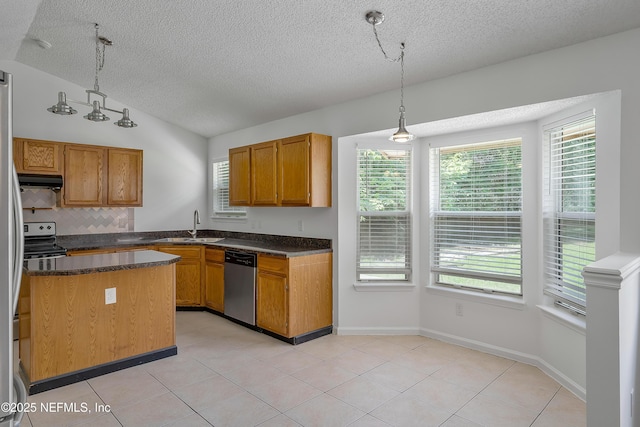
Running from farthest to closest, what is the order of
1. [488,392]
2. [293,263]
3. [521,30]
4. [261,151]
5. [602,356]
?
[261,151], [293,263], [488,392], [521,30], [602,356]

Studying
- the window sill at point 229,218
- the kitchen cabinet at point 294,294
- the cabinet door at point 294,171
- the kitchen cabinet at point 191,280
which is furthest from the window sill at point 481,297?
the kitchen cabinet at point 191,280

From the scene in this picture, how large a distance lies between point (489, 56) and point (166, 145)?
15.5 feet

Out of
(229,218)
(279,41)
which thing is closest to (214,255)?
(229,218)

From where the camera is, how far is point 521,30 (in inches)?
103

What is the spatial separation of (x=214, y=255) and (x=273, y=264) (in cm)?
128

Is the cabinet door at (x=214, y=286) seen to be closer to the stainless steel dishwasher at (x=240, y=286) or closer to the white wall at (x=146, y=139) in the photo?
the stainless steel dishwasher at (x=240, y=286)

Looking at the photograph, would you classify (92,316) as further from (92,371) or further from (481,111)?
(481,111)

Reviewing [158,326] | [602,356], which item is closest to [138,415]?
[158,326]

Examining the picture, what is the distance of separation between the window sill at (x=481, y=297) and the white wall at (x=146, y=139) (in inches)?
159

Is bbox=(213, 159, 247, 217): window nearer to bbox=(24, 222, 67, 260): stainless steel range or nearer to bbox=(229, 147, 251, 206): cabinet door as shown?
bbox=(229, 147, 251, 206): cabinet door

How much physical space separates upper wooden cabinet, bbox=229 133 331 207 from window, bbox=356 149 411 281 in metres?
0.43

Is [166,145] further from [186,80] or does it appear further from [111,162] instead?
[186,80]

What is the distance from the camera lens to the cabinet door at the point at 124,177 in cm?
509

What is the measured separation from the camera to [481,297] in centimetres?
369
